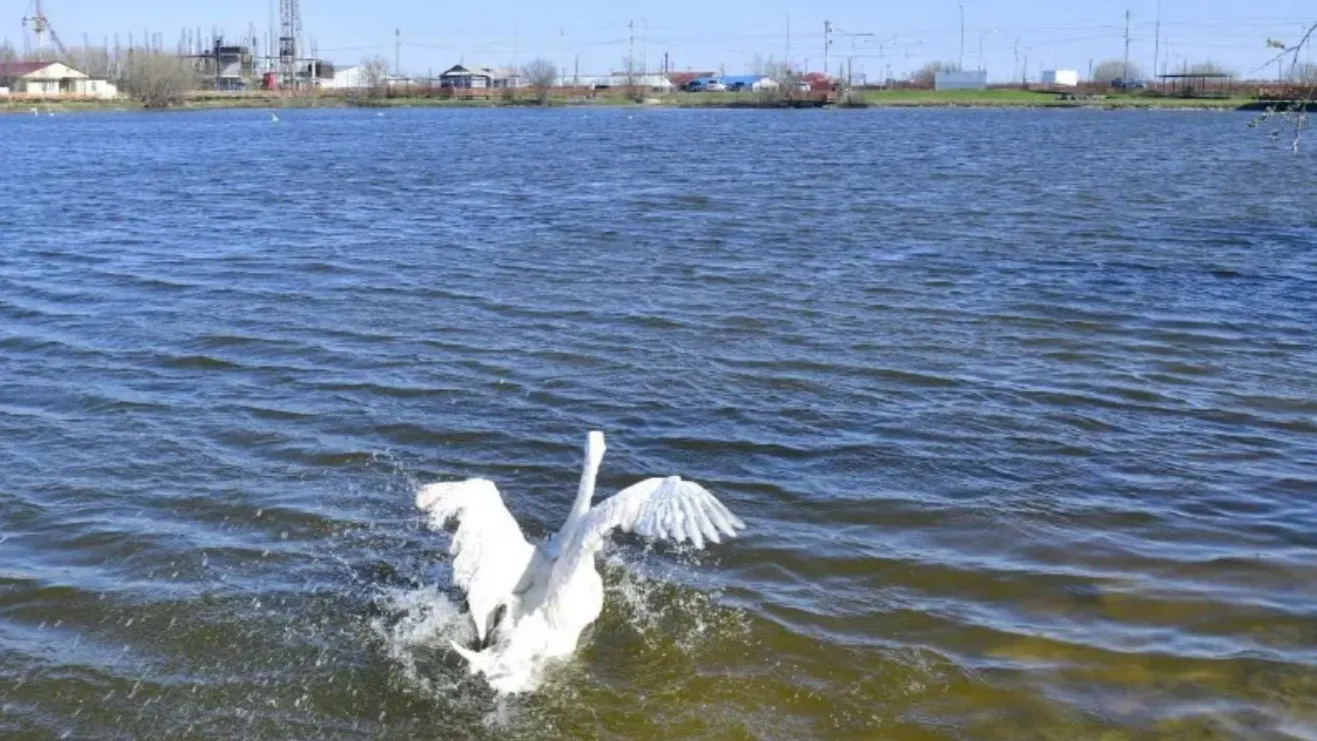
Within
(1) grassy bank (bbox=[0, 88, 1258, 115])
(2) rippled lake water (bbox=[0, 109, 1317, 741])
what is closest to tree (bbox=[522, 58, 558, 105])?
(1) grassy bank (bbox=[0, 88, 1258, 115])

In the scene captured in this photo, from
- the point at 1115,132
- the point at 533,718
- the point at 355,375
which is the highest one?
the point at 1115,132

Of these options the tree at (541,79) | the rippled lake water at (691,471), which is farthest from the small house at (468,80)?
the rippled lake water at (691,471)

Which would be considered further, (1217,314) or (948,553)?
(1217,314)

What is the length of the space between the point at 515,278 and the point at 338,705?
1283cm

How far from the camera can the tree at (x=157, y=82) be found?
5098 inches

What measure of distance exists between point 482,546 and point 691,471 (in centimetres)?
312

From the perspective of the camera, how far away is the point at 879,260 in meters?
21.7

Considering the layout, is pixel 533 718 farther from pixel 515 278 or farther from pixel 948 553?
pixel 515 278

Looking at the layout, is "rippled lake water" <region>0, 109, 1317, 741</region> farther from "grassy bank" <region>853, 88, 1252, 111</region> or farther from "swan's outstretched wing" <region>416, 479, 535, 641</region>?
"grassy bank" <region>853, 88, 1252, 111</region>

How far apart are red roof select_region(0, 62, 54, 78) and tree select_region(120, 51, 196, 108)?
1126 cm

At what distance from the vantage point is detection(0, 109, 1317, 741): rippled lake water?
7461mm

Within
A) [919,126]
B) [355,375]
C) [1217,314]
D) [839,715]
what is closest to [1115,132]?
[919,126]

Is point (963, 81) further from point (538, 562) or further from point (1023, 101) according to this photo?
point (538, 562)

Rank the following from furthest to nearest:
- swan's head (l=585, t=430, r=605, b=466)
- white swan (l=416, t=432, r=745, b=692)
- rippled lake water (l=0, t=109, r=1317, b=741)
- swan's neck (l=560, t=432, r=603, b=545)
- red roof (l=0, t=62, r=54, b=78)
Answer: red roof (l=0, t=62, r=54, b=78) < swan's head (l=585, t=430, r=605, b=466) < swan's neck (l=560, t=432, r=603, b=545) < white swan (l=416, t=432, r=745, b=692) < rippled lake water (l=0, t=109, r=1317, b=741)
